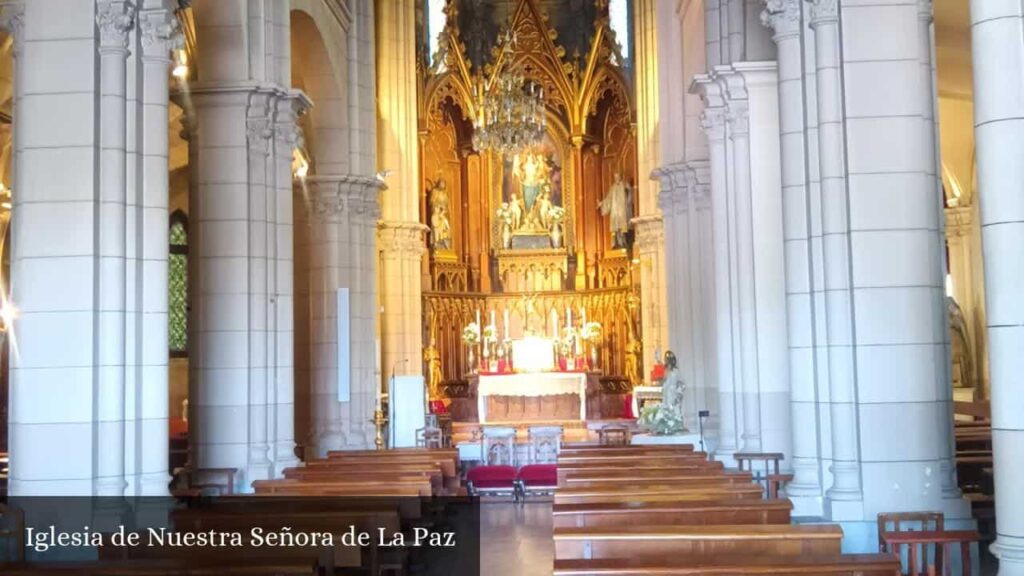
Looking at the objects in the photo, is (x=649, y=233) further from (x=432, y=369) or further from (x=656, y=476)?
(x=656, y=476)

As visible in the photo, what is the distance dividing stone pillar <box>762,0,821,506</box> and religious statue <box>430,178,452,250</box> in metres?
23.8

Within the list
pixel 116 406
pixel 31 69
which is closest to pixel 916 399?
pixel 116 406

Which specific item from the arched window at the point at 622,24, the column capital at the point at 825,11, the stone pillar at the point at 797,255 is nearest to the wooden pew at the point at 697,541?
the stone pillar at the point at 797,255

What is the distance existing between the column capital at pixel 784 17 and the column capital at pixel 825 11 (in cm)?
66

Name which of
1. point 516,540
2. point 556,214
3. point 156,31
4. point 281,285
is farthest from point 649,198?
point 156,31

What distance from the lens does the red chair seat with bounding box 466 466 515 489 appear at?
852 inches

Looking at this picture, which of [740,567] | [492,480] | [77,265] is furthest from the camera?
[492,480]

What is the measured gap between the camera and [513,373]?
32719 mm

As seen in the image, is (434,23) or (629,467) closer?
(629,467)

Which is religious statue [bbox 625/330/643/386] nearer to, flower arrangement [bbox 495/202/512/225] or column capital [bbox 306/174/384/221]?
flower arrangement [bbox 495/202/512/225]

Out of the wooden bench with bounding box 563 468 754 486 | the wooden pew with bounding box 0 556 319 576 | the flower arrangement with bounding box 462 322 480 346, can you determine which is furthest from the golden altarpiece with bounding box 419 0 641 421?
the wooden pew with bounding box 0 556 319 576

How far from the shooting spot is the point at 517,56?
120 ft

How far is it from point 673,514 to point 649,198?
21636mm

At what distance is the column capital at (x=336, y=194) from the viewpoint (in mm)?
23719
